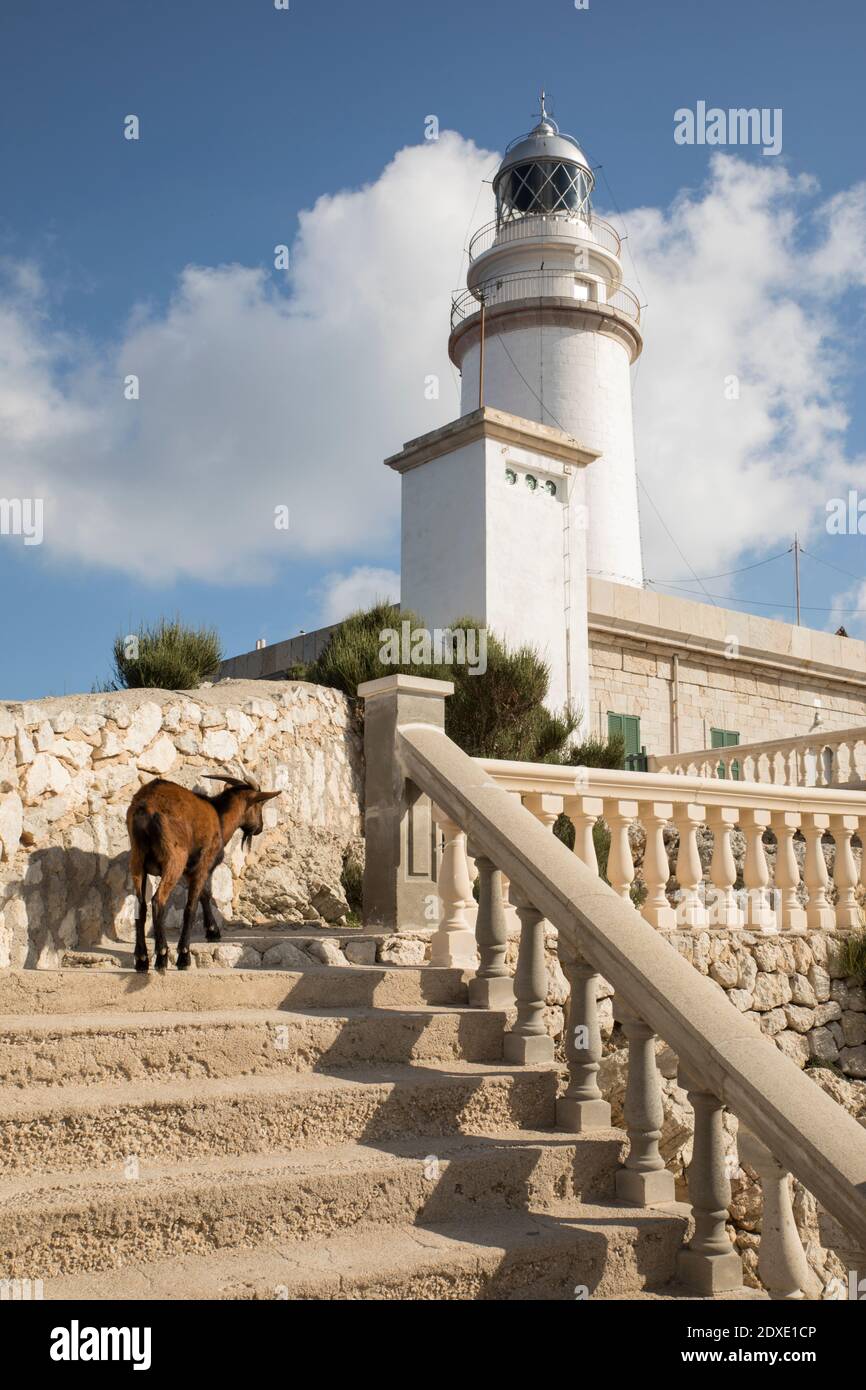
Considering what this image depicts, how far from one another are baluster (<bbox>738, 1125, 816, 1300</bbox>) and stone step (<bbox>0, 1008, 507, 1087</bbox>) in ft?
4.98

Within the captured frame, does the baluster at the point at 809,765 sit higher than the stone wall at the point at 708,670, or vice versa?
the stone wall at the point at 708,670

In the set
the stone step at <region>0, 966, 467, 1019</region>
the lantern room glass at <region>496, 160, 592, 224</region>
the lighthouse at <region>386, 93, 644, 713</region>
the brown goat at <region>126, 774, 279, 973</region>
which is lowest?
the stone step at <region>0, 966, 467, 1019</region>

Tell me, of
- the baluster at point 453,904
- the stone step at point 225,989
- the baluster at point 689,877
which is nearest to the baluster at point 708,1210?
the stone step at point 225,989

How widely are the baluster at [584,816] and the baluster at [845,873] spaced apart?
2.37m

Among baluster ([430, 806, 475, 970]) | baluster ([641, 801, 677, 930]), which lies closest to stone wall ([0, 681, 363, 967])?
baluster ([430, 806, 475, 970])

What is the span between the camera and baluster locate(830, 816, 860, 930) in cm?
831

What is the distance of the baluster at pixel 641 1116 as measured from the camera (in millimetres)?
4426

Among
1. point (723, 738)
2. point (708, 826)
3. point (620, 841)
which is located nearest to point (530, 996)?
point (620, 841)

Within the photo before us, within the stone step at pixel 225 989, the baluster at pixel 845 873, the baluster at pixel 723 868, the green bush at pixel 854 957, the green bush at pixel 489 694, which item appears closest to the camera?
the stone step at pixel 225 989

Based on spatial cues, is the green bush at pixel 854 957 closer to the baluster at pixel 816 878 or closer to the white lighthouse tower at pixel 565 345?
the baluster at pixel 816 878

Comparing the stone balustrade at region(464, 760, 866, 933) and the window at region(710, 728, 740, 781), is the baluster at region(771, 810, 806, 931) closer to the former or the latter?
the stone balustrade at region(464, 760, 866, 933)

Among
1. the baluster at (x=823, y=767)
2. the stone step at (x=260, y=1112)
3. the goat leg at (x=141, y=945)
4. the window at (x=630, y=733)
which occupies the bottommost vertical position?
the stone step at (x=260, y=1112)

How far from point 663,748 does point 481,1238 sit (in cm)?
1379

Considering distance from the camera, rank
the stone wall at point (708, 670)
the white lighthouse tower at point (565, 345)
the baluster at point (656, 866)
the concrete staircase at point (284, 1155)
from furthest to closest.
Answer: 1. the white lighthouse tower at point (565, 345)
2. the stone wall at point (708, 670)
3. the baluster at point (656, 866)
4. the concrete staircase at point (284, 1155)
